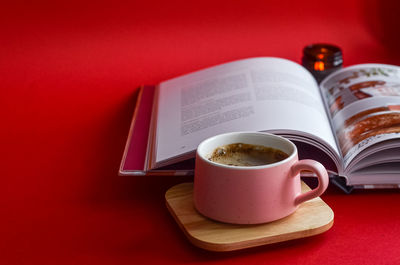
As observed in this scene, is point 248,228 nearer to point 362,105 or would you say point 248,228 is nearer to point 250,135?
point 250,135

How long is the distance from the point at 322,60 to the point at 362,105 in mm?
303


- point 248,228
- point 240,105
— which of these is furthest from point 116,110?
point 248,228

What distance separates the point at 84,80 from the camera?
5.16 feet

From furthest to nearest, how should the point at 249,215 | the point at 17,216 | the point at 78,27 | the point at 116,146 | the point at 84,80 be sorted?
the point at 78,27 < the point at 84,80 < the point at 116,146 < the point at 17,216 < the point at 249,215

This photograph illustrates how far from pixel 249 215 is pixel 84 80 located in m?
0.92

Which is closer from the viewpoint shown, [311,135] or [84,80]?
[311,135]

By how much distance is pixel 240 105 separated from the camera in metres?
1.05

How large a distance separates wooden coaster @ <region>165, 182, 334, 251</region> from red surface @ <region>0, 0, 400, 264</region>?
0.03m

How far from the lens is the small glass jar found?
1356 mm

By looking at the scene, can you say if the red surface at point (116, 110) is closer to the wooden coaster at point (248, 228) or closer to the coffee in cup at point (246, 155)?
the wooden coaster at point (248, 228)

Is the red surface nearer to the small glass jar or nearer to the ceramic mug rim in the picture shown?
the ceramic mug rim

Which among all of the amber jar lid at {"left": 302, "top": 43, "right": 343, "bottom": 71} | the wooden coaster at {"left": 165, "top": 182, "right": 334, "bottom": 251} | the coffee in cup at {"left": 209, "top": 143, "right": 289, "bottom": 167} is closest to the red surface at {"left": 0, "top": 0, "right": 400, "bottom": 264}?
the wooden coaster at {"left": 165, "top": 182, "right": 334, "bottom": 251}

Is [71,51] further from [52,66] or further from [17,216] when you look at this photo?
[17,216]

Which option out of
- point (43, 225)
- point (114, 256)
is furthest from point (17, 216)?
point (114, 256)
